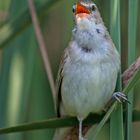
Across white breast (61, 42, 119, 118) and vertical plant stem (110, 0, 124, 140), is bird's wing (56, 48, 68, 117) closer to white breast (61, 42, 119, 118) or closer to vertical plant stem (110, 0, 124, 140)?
white breast (61, 42, 119, 118)

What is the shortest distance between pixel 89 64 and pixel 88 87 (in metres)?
0.11

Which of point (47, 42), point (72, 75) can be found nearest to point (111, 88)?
point (72, 75)

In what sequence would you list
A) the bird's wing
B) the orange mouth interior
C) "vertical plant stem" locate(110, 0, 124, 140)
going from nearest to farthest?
"vertical plant stem" locate(110, 0, 124, 140)
the orange mouth interior
the bird's wing

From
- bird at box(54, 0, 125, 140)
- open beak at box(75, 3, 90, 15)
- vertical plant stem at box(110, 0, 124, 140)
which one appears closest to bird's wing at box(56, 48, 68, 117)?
bird at box(54, 0, 125, 140)

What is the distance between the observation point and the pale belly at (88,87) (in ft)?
5.91

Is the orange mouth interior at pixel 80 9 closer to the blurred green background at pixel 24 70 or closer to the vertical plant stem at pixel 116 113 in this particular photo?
the blurred green background at pixel 24 70

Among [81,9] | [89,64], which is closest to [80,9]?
[81,9]

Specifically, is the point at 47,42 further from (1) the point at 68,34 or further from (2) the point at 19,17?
(2) the point at 19,17

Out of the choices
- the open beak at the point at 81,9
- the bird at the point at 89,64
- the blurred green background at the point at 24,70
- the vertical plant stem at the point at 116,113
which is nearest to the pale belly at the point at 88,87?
the bird at the point at 89,64

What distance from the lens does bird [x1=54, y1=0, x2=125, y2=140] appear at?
179 cm

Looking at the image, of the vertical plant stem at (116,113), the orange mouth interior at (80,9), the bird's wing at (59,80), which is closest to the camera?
the vertical plant stem at (116,113)

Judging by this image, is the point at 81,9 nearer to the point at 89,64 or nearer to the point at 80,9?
the point at 80,9

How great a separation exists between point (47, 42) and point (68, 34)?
0.23 meters

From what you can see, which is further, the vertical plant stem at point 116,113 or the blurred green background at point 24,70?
the blurred green background at point 24,70
